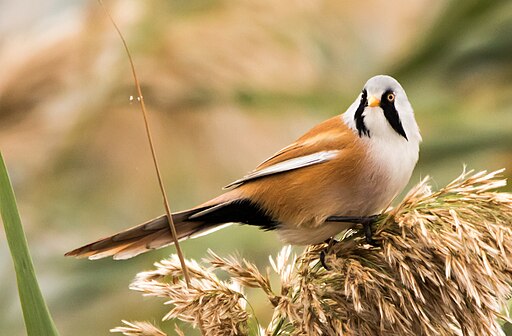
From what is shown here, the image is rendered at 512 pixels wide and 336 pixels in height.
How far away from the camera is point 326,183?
1.30m

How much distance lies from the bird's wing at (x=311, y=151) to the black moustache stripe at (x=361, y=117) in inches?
0.7

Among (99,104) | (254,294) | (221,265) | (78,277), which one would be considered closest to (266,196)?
(221,265)

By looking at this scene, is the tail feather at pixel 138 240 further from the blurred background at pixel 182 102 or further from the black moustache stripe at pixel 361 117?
the blurred background at pixel 182 102

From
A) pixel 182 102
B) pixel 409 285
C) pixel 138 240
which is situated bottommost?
pixel 409 285

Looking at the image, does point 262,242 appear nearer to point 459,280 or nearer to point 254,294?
point 254,294

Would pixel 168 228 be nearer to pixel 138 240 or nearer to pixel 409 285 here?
pixel 138 240

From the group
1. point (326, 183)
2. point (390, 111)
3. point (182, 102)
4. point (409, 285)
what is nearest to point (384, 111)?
point (390, 111)

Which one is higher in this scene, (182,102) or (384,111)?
(182,102)

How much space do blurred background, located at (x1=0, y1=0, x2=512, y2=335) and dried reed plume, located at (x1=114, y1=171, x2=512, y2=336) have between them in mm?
1249

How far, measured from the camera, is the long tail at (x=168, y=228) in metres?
1.17

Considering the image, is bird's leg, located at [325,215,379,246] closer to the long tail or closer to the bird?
the bird

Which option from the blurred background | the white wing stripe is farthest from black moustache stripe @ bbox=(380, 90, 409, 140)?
the blurred background

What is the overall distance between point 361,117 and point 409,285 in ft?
1.14

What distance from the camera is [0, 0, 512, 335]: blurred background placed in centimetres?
244
